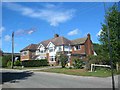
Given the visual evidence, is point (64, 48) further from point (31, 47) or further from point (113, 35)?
point (113, 35)

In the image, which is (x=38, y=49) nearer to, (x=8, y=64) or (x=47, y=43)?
(x=47, y=43)

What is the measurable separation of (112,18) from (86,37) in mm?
30446

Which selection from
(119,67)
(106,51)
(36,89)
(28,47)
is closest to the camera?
(36,89)

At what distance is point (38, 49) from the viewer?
79.9m

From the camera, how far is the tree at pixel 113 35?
3603 cm

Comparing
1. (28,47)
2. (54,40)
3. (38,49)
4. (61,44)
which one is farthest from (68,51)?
(28,47)

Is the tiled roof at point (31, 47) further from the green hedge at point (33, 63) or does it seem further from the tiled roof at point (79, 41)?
the green hedge at point (33, 63)

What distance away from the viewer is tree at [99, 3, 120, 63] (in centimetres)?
3603

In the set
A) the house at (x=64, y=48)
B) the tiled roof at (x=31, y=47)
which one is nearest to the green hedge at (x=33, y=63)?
the house at (x=64, y=48)

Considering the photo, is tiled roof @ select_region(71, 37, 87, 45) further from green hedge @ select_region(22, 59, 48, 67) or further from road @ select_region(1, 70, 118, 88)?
road @ select_region(1, 70, 118, 88)

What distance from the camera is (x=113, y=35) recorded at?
3666 centimetres

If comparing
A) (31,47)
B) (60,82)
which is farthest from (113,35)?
(31,47)

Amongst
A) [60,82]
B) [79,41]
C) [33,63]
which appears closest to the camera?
[60,82]

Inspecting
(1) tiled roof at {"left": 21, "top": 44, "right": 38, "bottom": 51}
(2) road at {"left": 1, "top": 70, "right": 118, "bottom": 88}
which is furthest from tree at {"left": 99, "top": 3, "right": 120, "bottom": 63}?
(1) tiled roof at {"left": 21, "top": 44, "right": 38, "bottom": 51}
